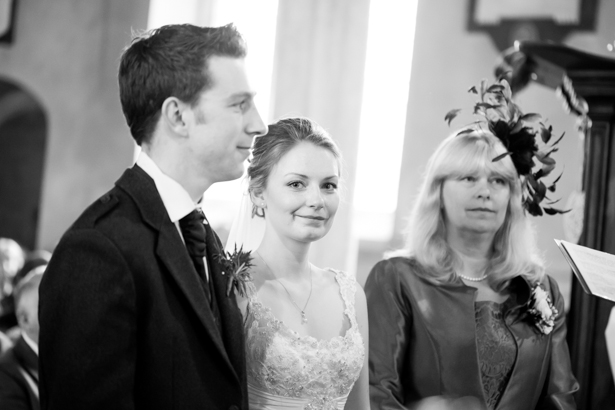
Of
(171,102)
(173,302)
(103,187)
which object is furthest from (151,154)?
(103,187)

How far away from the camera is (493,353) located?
2814 mm

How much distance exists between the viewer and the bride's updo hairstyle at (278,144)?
2.52 m

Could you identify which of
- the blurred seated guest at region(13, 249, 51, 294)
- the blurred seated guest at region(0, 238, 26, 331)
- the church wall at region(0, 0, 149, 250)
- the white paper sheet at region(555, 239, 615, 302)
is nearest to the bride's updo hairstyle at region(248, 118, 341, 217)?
the white paper sheet at region(555, 239, 615, 302)

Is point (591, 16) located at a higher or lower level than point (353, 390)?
higher

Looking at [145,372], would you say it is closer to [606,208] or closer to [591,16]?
[606,208]

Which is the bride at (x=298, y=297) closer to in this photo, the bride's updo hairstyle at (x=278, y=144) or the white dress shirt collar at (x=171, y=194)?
the bride's updo hairstyle at (x=278, y=144)

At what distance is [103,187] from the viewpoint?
26.8 feet

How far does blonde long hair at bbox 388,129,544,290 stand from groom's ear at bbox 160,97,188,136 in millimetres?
1499

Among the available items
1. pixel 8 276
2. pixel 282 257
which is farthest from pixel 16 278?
pixel 282 257

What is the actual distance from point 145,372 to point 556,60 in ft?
8.43

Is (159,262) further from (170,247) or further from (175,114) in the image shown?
(175,114)

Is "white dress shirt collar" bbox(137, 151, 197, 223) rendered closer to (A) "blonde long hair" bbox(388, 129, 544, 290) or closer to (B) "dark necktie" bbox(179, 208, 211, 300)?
(B) "dark necktie" bbox(179, 208, 211, 300)

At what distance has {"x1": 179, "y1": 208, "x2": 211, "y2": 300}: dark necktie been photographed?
1.83 metres

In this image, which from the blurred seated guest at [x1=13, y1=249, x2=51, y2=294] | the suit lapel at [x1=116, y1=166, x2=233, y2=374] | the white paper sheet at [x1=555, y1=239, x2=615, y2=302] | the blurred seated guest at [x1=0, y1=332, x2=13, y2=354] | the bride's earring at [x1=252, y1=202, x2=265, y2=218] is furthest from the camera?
the blurred seated guest at [x1=13, y1=249, x2=51, y2=294]
